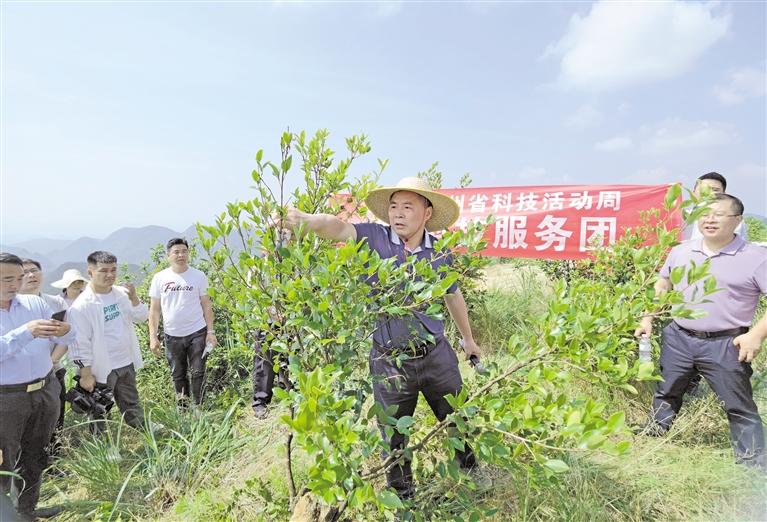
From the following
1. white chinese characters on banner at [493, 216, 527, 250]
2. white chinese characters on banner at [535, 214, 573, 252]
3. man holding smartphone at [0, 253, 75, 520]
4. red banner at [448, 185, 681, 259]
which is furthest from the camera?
white chinese characters on banner at [493, 216, 527, 250]

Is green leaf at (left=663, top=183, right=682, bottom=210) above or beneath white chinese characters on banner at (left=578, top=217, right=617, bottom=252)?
above

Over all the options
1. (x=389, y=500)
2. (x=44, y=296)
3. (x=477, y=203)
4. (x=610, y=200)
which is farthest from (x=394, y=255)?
(x=477, y=203)

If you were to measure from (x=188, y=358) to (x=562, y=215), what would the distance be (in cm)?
464

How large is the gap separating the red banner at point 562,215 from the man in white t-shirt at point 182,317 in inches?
115

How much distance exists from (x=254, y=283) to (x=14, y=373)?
86.2 inches

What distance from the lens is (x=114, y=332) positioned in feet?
10.7

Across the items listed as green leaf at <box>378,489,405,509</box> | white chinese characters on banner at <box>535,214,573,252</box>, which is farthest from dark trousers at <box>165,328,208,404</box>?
white chinese characters on banner at <box>535,214,573,252</box>

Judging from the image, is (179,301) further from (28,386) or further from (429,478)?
(429,478)

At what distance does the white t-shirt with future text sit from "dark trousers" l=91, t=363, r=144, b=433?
0.08 meters

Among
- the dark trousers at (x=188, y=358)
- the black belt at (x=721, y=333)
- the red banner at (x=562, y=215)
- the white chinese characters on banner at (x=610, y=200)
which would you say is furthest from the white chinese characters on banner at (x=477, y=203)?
the dark trousers at (x=188, y=358)

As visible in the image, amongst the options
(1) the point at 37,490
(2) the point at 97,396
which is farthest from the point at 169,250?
(1) the point at 37,490

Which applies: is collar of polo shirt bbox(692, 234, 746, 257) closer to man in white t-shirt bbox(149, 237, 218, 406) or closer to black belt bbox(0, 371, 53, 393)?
man in white t-shirt bbox(149, 237, 218, 406)

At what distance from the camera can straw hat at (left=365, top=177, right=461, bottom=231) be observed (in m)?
1.99

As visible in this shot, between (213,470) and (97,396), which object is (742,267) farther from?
(97,396)
